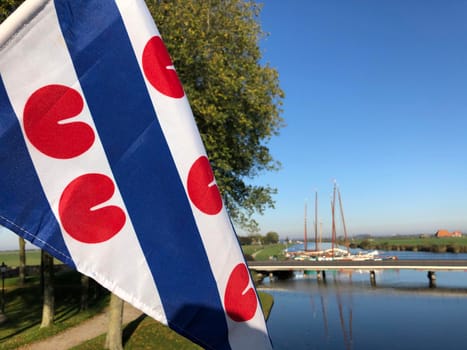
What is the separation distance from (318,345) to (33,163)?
2285cm

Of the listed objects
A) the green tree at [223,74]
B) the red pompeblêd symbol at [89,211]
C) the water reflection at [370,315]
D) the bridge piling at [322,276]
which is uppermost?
the green tree at [223,74]

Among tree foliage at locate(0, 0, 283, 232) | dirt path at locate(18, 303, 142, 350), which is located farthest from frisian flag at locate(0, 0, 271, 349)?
dirt path at locate(18, 303, 142, 350)

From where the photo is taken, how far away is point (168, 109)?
2.33 m

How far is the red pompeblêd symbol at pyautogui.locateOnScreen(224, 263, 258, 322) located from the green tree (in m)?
11.2

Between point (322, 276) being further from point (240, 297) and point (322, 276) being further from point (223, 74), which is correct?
point (240, 297)

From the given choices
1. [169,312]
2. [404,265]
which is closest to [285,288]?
[404,265]

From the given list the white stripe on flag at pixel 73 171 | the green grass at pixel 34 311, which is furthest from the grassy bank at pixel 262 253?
the white stripe on flag at pixel 73 171

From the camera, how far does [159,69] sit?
2332 mm

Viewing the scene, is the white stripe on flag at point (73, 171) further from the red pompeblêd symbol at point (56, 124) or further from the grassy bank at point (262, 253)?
the grassy bank at point (262, 253)

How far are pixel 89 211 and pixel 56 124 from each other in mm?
552

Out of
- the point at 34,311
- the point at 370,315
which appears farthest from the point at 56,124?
the point at 370,315

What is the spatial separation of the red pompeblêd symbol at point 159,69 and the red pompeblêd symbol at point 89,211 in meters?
0.67

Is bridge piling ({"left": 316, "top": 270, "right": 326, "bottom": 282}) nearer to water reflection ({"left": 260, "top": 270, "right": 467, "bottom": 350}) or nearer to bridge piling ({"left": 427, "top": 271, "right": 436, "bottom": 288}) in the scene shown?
water reflection ({"left": 260, "top": 270, "right": 467, "bottom": 350})

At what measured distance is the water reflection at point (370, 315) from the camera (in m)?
21.8
